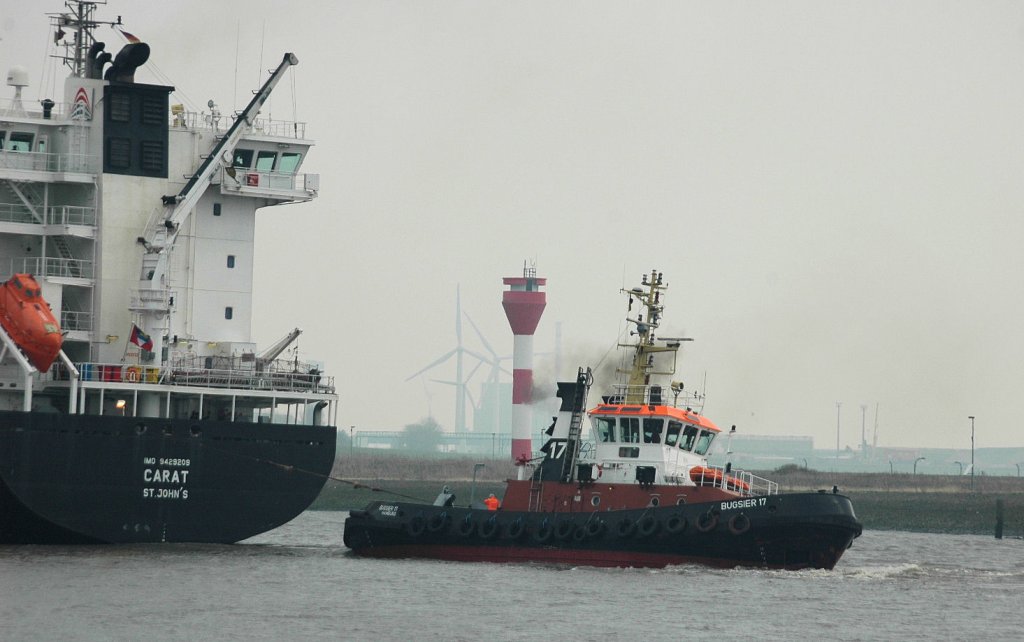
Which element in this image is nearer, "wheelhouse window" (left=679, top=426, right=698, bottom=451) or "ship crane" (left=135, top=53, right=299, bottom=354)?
"wheelhouse window" (left=679, top=426, right=698, bottom=451)

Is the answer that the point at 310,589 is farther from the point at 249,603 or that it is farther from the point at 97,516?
the point at 97,516

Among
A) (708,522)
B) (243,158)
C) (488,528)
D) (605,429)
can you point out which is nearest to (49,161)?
(243,158)

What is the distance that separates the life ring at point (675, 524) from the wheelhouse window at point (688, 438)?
220cm

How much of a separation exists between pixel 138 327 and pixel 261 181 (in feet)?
18.0

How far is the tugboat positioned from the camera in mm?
35031

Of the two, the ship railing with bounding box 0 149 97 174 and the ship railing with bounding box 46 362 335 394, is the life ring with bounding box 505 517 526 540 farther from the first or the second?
the ship railing with bounding box 0 149 97 174

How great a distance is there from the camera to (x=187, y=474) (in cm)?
3719

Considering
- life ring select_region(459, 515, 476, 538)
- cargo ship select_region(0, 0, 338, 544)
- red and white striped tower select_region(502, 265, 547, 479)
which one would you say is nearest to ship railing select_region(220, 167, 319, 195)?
cargo ship select_region(0, 0, 338, 544)

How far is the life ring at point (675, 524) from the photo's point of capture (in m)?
35.6

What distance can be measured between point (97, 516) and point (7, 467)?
7.17 feet

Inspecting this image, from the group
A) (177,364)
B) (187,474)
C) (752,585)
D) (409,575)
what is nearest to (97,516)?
(187,474)

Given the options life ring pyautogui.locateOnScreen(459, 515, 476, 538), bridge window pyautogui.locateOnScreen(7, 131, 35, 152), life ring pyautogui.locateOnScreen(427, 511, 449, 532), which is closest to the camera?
life ring pyautogui.locateOnScreen(459, 515, 476, 538)

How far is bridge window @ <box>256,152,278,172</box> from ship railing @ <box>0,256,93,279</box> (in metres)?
4.96

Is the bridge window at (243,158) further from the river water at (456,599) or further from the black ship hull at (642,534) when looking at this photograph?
the river water at (456,599)
